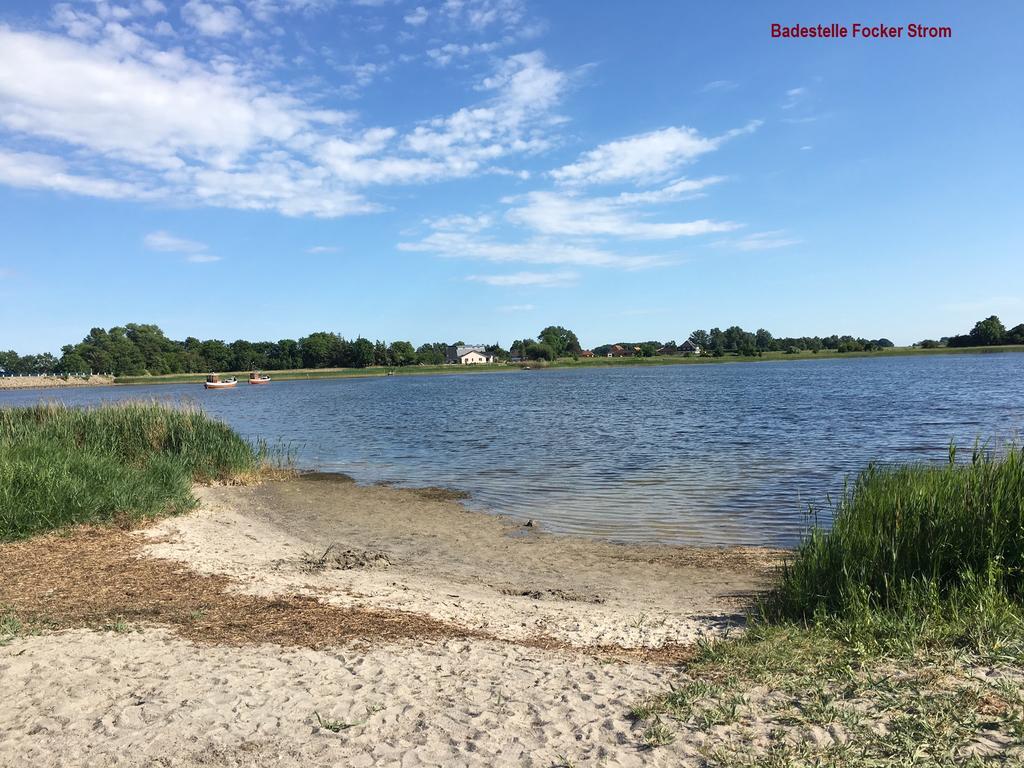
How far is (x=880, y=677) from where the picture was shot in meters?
5.27

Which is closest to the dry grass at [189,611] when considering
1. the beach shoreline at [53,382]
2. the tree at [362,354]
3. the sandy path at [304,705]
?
the sandy path at [304,705]

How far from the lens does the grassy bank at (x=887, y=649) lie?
14.5 ft

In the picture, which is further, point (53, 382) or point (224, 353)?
point (224, 353)

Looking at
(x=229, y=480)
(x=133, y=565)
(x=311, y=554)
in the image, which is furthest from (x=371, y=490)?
(x=133, y=565)

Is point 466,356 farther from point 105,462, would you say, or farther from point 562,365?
point 105,462

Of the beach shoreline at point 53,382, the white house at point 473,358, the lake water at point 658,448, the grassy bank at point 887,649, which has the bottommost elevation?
the lake water at point 658,448

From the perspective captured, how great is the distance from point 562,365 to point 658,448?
490 ft

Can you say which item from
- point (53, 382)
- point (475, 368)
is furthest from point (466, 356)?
point (53, 382)

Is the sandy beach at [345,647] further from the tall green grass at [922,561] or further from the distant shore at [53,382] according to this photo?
the distant shore at [53,382]

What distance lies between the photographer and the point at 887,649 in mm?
5781

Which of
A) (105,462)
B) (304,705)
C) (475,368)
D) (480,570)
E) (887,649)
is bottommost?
(480,570)

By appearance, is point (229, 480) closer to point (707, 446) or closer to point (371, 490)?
point (371, 490)

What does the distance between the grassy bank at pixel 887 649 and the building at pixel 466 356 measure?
17338 cm

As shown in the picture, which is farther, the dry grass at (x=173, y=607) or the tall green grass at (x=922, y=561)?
the dry grass at (x=173, y=607)
